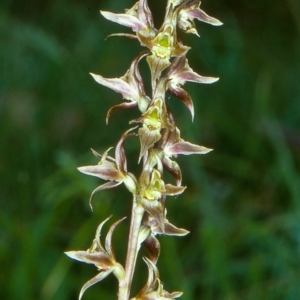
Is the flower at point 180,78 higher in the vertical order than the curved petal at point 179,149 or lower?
higher

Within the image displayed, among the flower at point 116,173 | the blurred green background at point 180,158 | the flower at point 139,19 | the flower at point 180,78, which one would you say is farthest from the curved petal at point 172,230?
the blurred green background at point 180,158

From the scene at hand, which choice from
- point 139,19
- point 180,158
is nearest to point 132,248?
point 139,19

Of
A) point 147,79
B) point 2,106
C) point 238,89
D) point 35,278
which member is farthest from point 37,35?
point 35,278

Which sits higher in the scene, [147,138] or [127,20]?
[127,20]

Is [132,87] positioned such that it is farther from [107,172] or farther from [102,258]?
[102,258]

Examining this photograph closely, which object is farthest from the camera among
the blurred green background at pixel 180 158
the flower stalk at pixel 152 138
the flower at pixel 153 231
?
the blurred green background at pixel 180 158

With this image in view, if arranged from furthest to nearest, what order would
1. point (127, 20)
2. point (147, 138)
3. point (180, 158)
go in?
point (180, 158), point (127, 20), point (147, 138)

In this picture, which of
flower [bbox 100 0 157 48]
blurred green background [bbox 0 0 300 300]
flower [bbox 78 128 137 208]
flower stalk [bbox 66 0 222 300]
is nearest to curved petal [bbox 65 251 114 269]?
flower stalk [bbox 66 0 222 300]

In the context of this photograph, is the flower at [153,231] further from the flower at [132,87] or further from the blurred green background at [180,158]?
the blurred green background at [180,158]
